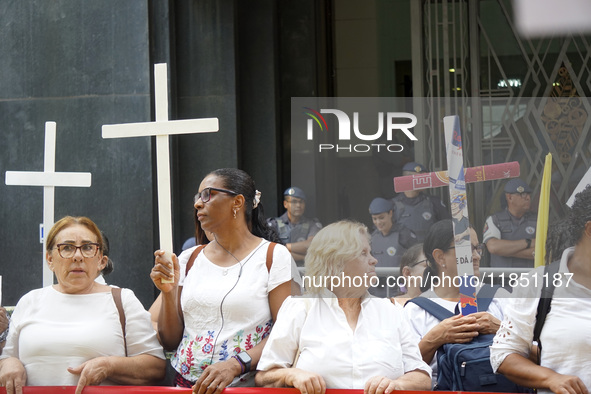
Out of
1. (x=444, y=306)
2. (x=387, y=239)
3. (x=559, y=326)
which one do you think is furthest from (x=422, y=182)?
(x=559, y=326)

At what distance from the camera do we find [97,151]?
7430 mm

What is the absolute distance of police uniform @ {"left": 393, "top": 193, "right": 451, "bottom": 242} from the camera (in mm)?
5230

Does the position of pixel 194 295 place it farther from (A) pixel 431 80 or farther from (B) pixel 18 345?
(A) pixel 431 80

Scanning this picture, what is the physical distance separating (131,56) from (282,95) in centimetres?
184

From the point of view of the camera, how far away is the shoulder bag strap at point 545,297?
155 inches

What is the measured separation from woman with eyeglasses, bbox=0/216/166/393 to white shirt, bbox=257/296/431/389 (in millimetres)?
760

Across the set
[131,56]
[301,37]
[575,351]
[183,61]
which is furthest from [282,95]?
[575,351]

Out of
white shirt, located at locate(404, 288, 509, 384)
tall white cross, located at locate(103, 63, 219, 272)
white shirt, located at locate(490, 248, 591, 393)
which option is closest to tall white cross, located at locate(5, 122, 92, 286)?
tall white cross, located at locate(103, 63, 219, 272)

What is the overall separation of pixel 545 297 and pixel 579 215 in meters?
0.42

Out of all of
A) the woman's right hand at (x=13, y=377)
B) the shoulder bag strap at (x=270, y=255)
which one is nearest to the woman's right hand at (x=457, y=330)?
the shoulder bag strap at (x=270, y=255)

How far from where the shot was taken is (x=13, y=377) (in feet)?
14.1

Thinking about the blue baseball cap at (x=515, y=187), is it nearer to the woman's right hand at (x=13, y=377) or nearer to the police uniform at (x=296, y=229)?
the police uniform at (x=296, y=229)

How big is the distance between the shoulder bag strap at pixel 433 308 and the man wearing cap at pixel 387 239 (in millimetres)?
315

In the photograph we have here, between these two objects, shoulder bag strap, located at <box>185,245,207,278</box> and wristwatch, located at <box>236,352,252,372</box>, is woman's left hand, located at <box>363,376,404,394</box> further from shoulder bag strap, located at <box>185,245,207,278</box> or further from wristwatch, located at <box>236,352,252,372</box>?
shoulder bag strap, located at <box>185,245,207,278</box>
